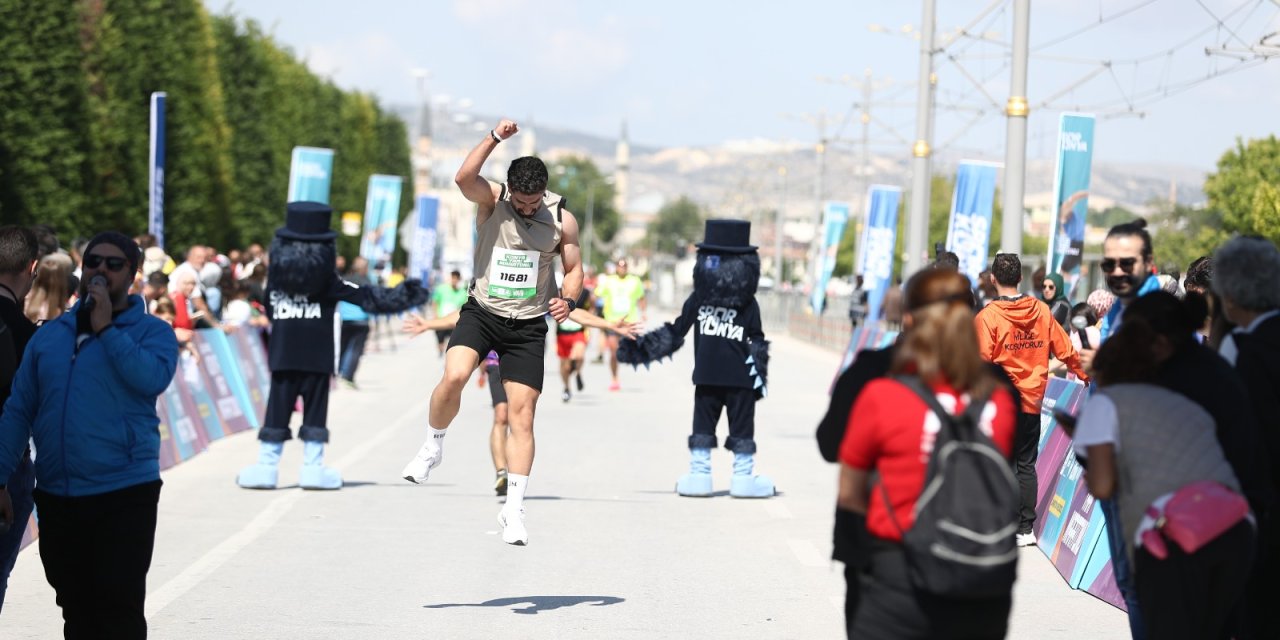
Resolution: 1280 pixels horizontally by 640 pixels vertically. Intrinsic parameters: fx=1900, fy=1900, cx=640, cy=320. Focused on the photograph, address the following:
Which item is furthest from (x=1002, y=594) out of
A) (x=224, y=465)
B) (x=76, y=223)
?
(x=76, y=223)

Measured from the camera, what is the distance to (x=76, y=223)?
34.8 metres

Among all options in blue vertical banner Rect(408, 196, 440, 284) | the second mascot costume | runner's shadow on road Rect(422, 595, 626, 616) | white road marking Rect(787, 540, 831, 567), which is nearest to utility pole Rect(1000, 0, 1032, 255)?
the second mascot costume

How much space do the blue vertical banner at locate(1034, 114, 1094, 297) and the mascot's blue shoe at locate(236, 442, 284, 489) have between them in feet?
32.3

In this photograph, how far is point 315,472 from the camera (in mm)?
13766

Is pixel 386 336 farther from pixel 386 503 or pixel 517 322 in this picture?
pixel 517 322

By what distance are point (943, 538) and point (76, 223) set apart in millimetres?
32088

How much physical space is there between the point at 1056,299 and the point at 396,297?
5.34 metres

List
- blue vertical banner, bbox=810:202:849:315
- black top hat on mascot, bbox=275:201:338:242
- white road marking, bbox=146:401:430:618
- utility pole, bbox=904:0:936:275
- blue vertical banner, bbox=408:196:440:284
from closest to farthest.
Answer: white road marking, bbox=146:401:430:618 < black top hat on mascot, bbox=275:201:338:242 < utility pole, bbox=904:0:936:275 < blue vertical banner, bbox=408:196:440:284 < blue vertical banner, bbox=810:202:849:315

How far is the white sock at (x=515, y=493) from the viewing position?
9.35 metres

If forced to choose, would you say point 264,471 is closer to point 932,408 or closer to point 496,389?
point 496,389

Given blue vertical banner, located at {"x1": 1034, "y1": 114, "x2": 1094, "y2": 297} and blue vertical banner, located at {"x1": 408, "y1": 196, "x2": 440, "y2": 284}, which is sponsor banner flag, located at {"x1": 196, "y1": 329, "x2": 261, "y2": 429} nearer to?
blue vertical banner, located at {"x1": 1034, "y1": 114, "x2": 1094, "y2": 297}

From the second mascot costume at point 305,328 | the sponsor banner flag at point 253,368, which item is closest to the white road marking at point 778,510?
the second mascot costume at point 305,328

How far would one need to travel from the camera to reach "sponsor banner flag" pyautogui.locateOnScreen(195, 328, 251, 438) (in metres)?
17.4

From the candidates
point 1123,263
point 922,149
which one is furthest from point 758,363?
point 922,149
